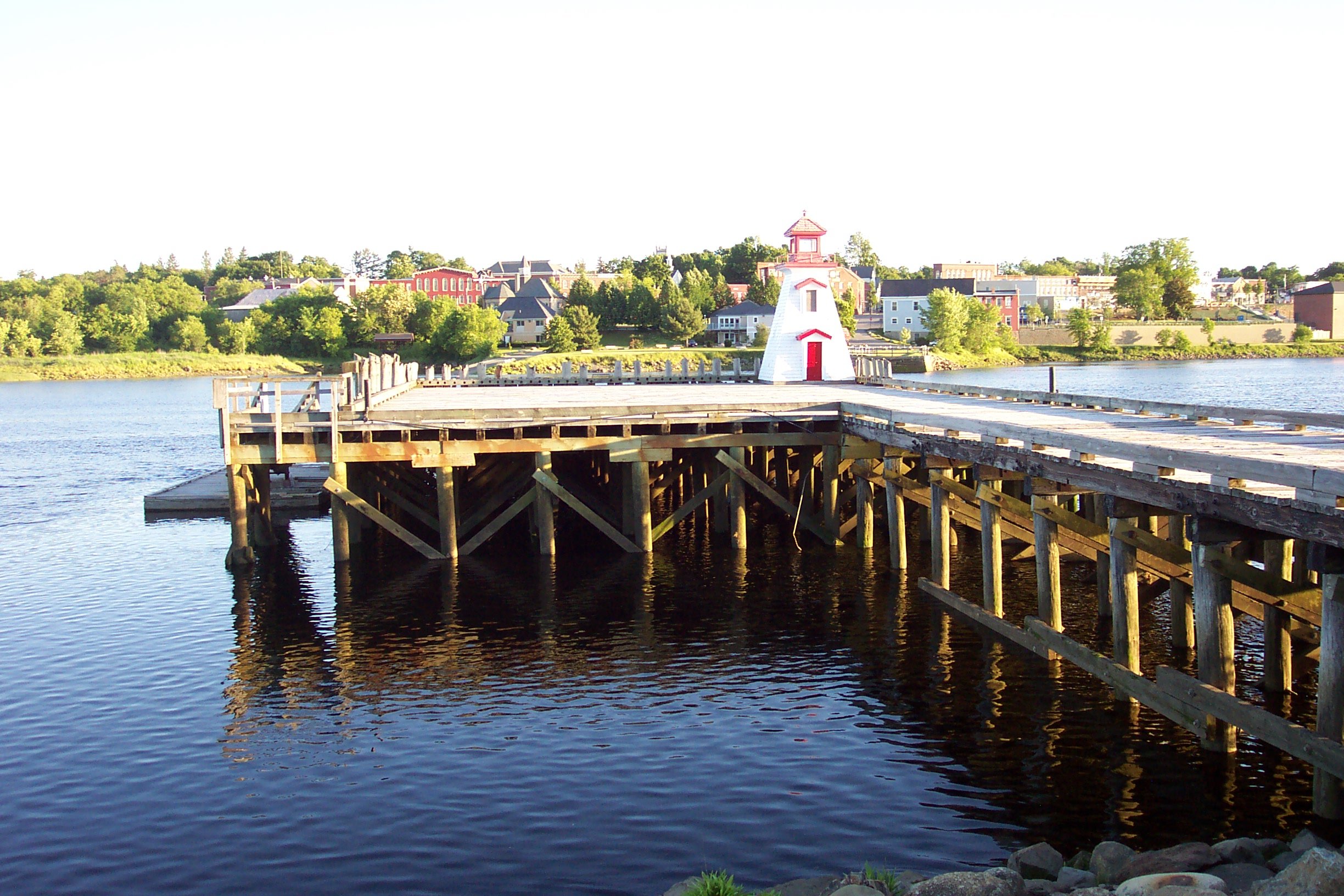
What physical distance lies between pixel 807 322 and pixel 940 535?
68.4 ft

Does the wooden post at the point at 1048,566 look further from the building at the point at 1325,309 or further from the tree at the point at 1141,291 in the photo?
the building at the point at 1325,309

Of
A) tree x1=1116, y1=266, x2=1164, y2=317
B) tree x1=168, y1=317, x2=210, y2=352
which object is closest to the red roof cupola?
tree x1=168, y1=317, x2=210, y2=352

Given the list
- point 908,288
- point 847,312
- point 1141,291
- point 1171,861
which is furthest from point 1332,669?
point 1141,291

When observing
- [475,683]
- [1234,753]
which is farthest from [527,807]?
[1234,753]

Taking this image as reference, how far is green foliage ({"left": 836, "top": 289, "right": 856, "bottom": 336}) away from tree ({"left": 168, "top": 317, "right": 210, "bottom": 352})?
73997 millimetres

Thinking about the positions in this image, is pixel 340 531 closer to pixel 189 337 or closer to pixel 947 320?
pixel 947 320

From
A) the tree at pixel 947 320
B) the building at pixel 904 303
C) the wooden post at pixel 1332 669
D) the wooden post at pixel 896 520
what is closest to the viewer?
the wooden post at pixel 1332 669

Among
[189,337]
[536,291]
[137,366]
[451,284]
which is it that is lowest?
[137,366]

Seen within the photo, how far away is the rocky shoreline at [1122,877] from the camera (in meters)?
8.43

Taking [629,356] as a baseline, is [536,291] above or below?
above

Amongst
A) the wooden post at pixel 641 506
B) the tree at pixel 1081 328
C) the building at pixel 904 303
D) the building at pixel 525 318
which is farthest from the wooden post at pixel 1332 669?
the tree at pixel 1081 328

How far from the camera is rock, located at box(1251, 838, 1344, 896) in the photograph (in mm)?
8062

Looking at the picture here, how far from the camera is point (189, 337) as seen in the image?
137875mm

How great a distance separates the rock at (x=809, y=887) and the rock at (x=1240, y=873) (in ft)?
10.1
